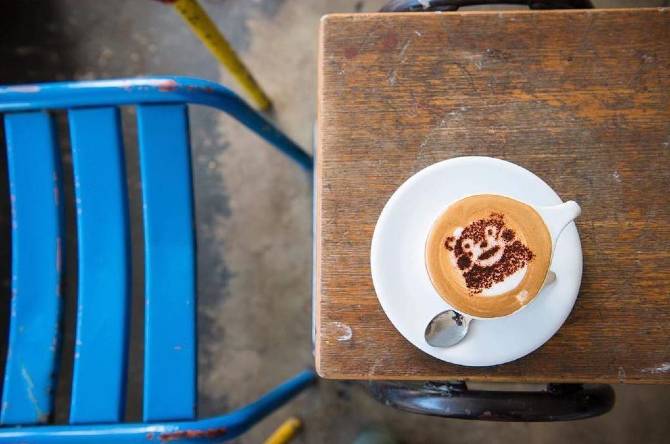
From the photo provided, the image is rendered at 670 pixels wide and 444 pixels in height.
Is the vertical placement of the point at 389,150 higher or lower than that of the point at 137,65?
lower

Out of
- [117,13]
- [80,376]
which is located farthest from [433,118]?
[117,13]

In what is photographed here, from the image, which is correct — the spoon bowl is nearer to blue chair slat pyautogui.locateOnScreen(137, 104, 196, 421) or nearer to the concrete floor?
blue chair slat pyautogui.locateOnScreen(137, 104, 196, 421)

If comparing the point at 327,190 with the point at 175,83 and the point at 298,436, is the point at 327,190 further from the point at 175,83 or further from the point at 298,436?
the point at 298,436

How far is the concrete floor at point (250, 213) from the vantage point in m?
1.71

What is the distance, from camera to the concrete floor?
1.71 meters

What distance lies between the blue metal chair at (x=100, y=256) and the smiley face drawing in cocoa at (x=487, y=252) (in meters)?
0.55

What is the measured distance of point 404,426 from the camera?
1713 millimetres

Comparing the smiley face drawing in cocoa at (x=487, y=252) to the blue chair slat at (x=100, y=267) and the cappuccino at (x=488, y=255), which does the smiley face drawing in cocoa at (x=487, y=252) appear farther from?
the blue chair slat at (x=100, y=267)

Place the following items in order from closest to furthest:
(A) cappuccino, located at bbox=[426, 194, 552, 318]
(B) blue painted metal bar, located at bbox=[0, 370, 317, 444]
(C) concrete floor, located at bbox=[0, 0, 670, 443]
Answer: (A) cappuccino, located at bbox=[426, 194, 552, 318] < (B) blue painted metal bar, located at bbox=[0, 370, 317, 444] < (C) concrete floor, located at bbox=[0, 0, 670, 443]

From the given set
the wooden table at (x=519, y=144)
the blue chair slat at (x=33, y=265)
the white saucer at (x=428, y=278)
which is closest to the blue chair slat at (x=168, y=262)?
the blue chair slat at (x=33, y=265)

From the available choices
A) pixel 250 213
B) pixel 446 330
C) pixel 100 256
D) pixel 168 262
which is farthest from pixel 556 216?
pixel 250 213

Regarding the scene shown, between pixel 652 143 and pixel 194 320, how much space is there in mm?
857

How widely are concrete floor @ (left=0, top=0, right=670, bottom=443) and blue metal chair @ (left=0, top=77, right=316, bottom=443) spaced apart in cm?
65

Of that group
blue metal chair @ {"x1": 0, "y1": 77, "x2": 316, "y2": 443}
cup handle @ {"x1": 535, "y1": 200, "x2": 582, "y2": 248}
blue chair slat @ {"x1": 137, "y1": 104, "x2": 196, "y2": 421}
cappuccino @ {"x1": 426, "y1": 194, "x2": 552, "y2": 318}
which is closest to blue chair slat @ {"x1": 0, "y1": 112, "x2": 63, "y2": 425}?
blue metal chair @ {"x1": 0, "y1": 77, "x2": 316, "y2": 443}
